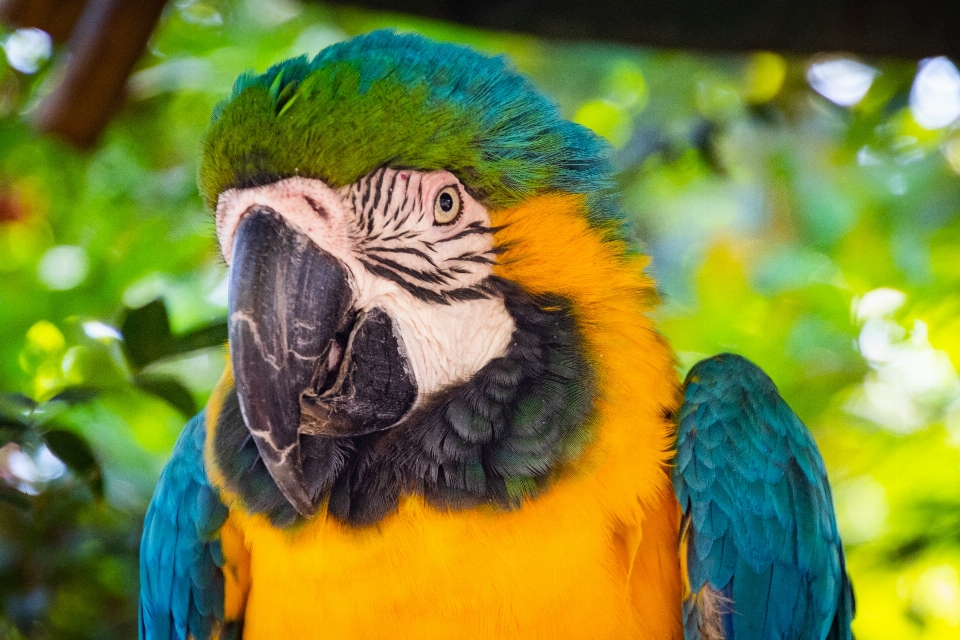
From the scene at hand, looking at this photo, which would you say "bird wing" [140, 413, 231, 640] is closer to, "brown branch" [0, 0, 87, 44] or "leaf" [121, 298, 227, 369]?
"leaf" [121, 298, 227, 369]

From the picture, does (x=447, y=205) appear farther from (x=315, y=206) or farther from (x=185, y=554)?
(x=185, y=554)

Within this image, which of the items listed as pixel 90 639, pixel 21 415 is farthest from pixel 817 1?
pixel 90 639

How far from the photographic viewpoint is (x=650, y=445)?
1550 millimetres

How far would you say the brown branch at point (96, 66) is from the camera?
2.52 metres

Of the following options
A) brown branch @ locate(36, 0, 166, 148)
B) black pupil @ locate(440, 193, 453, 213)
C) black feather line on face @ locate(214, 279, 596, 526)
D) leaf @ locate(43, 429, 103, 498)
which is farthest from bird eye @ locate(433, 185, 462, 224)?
brown branch @ locate(36, 0, 166, 148)

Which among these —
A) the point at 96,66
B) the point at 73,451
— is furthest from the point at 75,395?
the point at 96,66

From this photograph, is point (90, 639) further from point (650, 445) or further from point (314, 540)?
point (650, 445)

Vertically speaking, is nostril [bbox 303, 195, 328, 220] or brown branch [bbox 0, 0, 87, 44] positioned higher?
brown branch [bbox 0, 0, 87, 44]

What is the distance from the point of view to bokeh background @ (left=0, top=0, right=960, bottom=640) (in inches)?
76.0

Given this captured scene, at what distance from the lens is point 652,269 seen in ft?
6.15

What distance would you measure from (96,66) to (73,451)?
1544 mm

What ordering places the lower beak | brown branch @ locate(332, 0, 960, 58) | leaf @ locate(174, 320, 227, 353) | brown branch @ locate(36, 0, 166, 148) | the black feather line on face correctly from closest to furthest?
the lower beak → the black feather line on face → leaf @ locate(174, 320, 227, 353) → brown branch @ locate(332, 0, 960, 58) → brown branch @ locate(36, 0, 166, 148)

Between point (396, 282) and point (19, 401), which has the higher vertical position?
point (396, 282)

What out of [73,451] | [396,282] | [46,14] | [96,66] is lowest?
[73,451]
